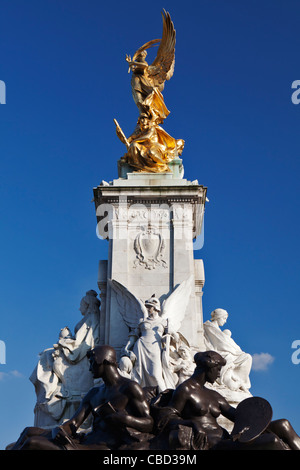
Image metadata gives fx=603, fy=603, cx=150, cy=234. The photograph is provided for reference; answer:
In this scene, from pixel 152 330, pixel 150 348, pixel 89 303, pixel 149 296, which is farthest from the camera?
pixel 89 303

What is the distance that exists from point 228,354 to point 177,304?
164cm

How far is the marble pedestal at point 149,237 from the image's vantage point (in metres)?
14.2

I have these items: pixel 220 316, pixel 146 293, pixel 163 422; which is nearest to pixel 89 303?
A: pixel 146 293

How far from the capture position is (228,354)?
13789 mm

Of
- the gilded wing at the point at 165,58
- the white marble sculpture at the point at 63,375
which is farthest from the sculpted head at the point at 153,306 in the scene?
the gilded wing at the point at 165,58

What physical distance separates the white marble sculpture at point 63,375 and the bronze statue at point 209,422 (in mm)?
4837

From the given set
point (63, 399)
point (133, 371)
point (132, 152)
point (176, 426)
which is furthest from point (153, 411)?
point (132, 152)

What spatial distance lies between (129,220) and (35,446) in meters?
7.87

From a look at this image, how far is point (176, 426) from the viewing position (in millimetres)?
7984

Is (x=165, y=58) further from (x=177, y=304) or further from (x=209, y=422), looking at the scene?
(x=209, y=422)

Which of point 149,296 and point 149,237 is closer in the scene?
point 149,296

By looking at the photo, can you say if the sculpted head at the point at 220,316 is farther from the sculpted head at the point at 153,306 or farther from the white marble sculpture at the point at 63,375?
the white marble sculpture at the point at 63,375

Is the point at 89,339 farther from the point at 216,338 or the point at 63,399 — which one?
the point at 216,338
